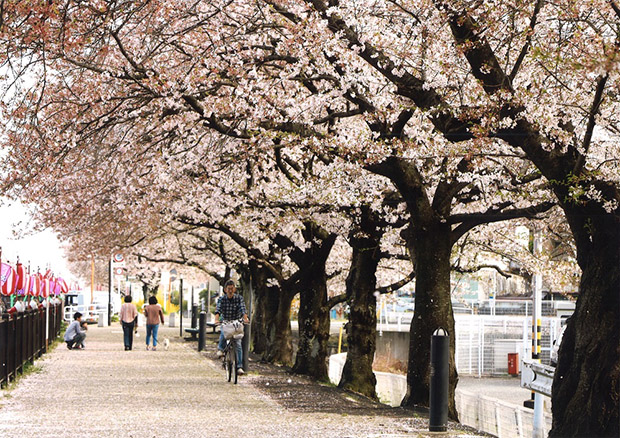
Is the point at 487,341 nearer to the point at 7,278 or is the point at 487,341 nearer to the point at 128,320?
the point at 128,320

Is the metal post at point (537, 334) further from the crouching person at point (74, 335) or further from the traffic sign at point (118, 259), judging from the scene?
the traffic sign at point (118, 259)

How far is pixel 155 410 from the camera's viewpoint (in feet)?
45.4

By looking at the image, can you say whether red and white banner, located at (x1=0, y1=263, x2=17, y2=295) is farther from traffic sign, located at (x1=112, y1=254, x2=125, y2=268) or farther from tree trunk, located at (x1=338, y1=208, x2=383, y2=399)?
traffic sign, located at (x1=112, y1=254, x2=125, y2=268)

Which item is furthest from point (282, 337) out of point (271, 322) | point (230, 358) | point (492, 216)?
point (492, 216)

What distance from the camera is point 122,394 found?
16281 millimetres

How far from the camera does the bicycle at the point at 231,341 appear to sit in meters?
18.5

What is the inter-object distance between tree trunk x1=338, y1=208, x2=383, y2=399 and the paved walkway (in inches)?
80.7

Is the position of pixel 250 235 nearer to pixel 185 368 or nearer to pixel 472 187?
pixel 185 368

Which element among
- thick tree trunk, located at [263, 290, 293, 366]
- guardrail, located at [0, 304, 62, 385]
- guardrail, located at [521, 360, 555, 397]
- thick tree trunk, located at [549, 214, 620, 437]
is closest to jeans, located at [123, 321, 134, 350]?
thick tree trunk, located at [263, 290, 293, 366]

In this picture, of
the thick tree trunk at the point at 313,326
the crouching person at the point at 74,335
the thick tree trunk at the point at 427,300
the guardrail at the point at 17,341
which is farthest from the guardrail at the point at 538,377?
the crouching person at the point at 74,335

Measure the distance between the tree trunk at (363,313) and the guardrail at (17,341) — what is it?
5981 mm

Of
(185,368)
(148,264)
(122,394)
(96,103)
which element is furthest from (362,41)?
(148,264)

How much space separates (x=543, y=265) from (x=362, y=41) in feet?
43.1

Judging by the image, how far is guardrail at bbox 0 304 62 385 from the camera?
16.4 m
